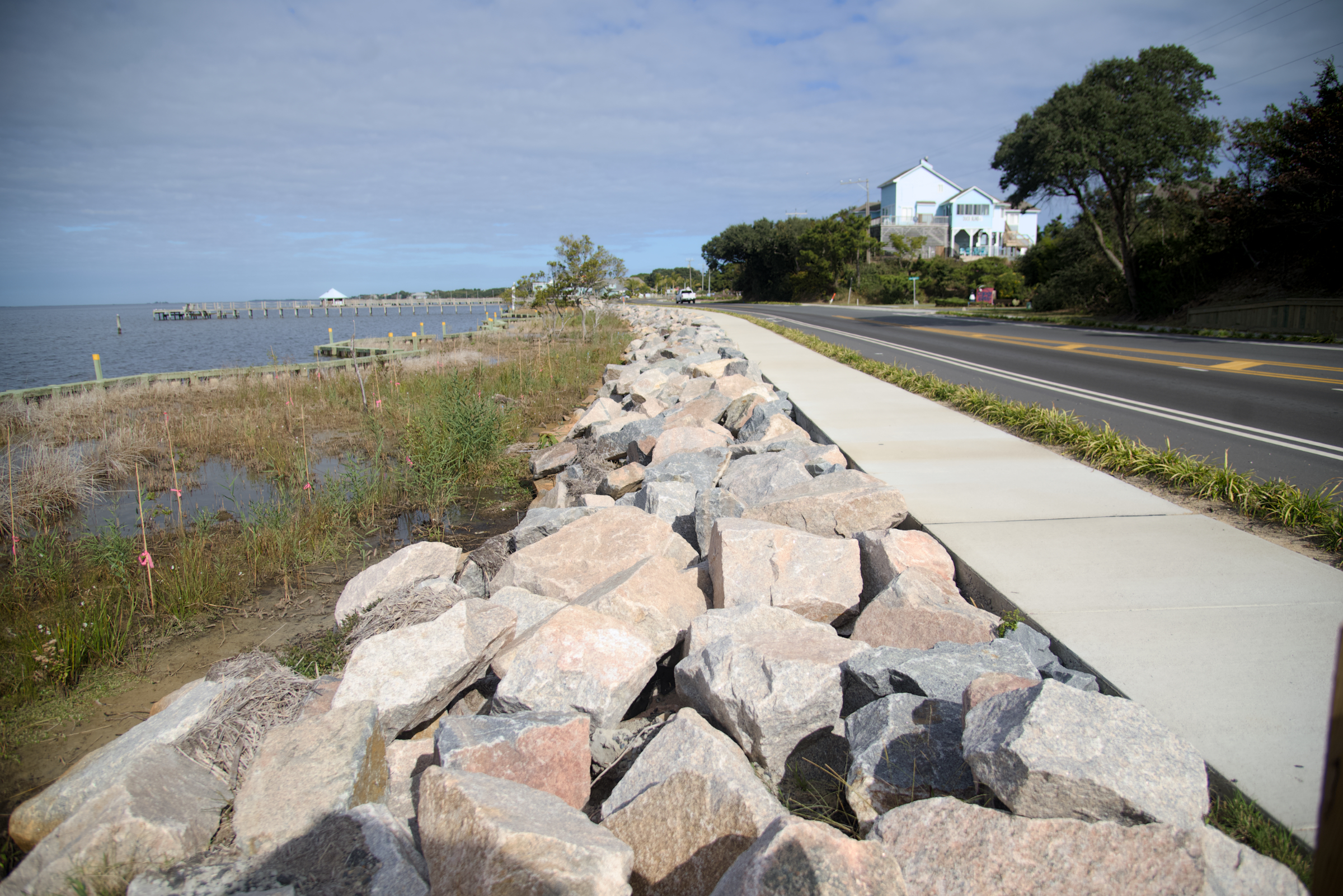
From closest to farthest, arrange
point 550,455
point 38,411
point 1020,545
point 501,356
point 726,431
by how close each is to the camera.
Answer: point 1020,545, point 726,431, point 550,455, point 38,411, point 501,356

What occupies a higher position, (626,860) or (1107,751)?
(1107,751)

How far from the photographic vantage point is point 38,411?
→ 42.0 ft

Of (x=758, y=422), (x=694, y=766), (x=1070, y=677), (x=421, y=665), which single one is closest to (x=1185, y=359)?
(x=758, y=422)

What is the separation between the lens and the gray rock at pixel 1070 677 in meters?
2.93

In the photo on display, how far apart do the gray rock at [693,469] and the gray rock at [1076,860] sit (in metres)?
4.23

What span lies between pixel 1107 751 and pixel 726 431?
6322 mm

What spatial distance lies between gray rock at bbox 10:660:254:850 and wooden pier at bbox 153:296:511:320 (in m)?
109

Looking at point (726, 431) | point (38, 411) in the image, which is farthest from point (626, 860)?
point (38, 411)

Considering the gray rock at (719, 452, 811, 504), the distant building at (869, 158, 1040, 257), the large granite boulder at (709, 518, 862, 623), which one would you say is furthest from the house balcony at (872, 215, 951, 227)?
the large granite boulder at (709, 518, 862, 623)

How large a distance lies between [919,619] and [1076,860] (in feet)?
5.37

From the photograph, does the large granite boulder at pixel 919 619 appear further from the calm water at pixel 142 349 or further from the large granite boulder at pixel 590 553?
the calm water at pixel 142 349

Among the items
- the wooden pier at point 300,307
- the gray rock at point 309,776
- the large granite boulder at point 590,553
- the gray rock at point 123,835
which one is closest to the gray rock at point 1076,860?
the gray rock at point 309,776

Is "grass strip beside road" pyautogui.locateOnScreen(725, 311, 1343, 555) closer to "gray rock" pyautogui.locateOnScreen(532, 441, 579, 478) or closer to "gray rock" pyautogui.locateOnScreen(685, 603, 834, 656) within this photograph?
"gray rock" pyautogui.locateOnScreen(685, 603, 834, 656)

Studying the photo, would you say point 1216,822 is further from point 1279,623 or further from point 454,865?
point 454,865
